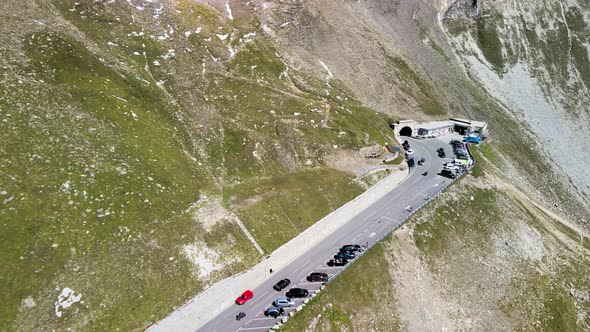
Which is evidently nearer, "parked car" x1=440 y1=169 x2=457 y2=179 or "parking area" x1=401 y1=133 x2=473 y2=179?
"parked car" x1=440 y1=169 x2=457 y2=179

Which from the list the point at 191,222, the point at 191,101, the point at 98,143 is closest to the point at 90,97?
the point at 98,143

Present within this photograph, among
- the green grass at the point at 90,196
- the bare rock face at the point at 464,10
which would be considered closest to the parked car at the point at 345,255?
the green grass at the point at 90,196

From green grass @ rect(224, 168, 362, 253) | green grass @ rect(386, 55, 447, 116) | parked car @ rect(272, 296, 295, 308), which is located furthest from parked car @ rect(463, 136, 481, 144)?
parked car @ rect(272, 296, 295, 308)

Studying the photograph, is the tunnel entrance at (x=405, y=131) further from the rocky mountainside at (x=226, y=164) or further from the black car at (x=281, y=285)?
the black car at (x=281, y=285)

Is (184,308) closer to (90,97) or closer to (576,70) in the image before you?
(90,97)

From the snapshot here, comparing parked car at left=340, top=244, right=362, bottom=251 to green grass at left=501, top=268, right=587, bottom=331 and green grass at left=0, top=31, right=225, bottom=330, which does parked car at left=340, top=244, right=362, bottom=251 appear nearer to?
green grass at left=0, top=31, right=225, bottom=330
